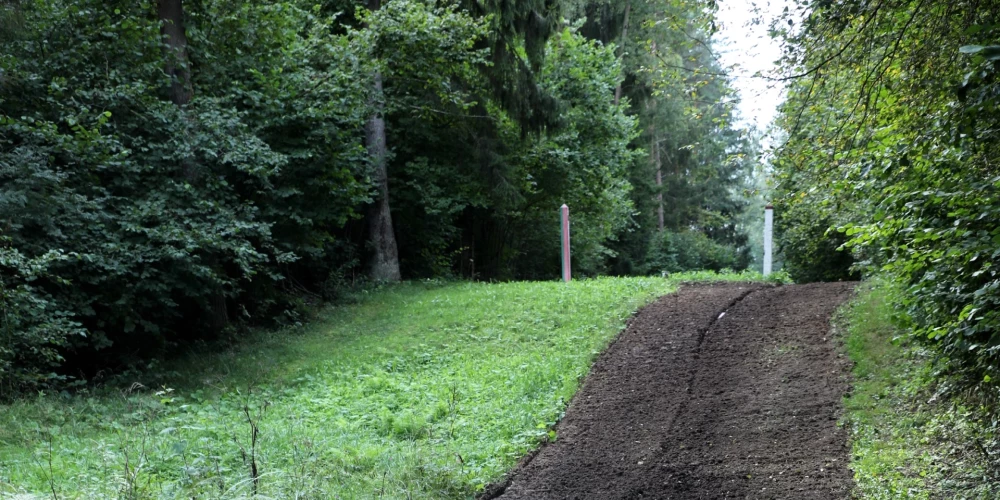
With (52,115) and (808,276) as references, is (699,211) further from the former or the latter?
(52,115)

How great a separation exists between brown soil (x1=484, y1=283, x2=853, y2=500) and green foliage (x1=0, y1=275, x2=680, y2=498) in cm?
39

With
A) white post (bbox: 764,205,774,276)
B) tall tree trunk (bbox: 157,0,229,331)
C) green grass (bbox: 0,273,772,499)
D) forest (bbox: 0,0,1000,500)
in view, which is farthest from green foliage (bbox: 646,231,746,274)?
tall tree trunk (bbox: 157,0,229,331)

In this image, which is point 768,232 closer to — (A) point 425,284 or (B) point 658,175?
(A) point 425,284

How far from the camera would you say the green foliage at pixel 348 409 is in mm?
5320

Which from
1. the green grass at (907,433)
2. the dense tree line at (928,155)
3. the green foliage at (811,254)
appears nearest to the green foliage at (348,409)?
the green grass at (907,433)

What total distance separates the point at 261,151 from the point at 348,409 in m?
4.41

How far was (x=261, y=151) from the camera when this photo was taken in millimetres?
10477

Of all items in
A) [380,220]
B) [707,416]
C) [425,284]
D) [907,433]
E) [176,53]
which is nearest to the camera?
[907,433]

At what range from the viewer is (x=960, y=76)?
5.27 meters

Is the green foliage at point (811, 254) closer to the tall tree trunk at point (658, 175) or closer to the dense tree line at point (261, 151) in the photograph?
the dense tree line at point (261, 151)

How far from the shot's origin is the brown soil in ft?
19.0

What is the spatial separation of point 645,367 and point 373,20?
28.0 feet

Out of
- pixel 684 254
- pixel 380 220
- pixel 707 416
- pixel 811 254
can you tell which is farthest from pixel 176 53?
pixel 684 254

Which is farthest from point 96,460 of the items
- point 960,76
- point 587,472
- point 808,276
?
point 808,276
